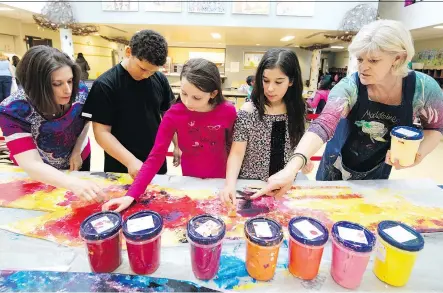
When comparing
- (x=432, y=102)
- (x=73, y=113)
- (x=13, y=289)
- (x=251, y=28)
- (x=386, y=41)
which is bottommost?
(x=13, y=289)

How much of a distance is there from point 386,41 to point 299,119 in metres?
0.52

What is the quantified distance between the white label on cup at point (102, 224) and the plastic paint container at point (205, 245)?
23cm

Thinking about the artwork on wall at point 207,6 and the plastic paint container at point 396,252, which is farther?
the artwork on wall at point 207,6

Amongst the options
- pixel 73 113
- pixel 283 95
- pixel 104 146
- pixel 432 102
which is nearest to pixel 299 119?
pixel 283 95

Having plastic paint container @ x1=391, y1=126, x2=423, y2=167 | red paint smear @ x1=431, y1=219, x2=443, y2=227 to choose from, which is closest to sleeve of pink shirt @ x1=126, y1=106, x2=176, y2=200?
plastic paint container @ x1=391, y1=126, x2=423, y2=167

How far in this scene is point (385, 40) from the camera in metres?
1.18

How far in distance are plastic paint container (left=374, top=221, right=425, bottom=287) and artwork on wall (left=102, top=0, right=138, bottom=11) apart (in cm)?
724

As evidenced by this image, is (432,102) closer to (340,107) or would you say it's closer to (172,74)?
(340,107)

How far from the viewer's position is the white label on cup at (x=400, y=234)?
29.5 inches

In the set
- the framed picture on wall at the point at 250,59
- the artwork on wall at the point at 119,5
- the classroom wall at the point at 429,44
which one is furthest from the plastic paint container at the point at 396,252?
the framed picture on wall at the point at 250,59

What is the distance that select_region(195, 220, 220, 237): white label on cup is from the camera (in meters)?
0.76

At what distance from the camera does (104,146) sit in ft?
5.28

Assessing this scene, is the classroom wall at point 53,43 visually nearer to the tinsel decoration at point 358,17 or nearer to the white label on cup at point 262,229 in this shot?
the tinsel decoration at point 358,17

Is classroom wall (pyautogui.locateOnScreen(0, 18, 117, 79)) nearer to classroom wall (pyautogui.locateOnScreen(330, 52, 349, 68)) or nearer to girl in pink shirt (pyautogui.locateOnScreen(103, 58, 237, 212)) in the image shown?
girl in pink shirt (pyautogui.locateOnScreen(103, 58, 237, 212))
